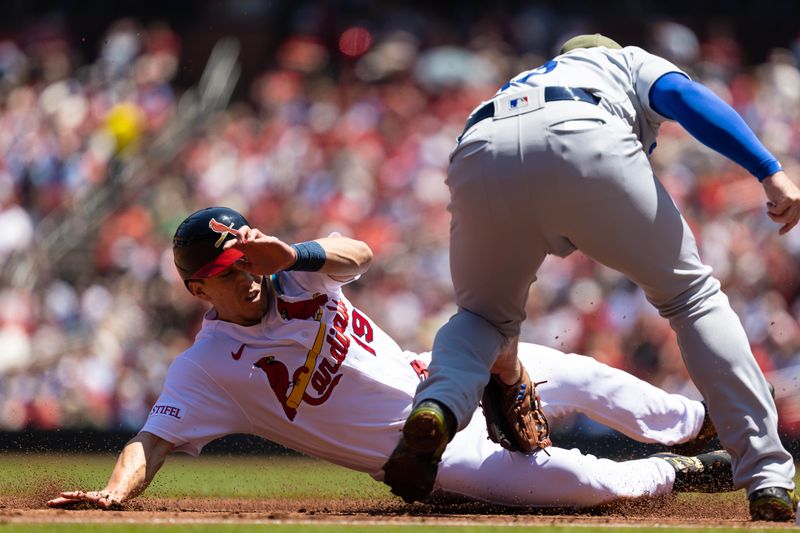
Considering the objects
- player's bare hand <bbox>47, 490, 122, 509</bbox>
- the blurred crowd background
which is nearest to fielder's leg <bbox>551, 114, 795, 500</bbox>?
player's bare hand <bbox>47, 490, 122, 509</bbox>

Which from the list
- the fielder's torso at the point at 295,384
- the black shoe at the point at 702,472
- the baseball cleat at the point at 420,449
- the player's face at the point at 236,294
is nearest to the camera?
the baseball cleat at the point at 420,449

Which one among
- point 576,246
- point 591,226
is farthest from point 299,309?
point 591,226

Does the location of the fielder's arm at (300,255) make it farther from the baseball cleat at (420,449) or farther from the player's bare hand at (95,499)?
the player's bare hand at (95,499)

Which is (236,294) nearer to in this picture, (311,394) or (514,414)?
(311,394)

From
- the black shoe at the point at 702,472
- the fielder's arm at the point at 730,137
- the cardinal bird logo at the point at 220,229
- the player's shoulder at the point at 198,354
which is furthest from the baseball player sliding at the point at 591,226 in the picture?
the player's shoulder at the point at 198,354

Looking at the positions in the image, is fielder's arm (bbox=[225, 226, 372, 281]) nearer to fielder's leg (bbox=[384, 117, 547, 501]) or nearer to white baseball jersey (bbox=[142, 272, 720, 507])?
white baseball jersey (bbox=[142, 272, 720, 507])

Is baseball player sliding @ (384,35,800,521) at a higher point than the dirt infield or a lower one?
higher
